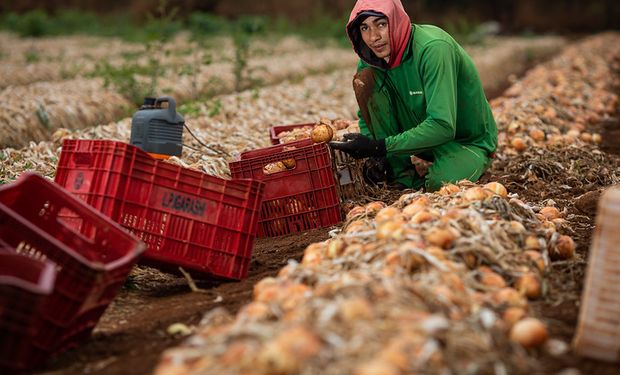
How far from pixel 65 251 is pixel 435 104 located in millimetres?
2629

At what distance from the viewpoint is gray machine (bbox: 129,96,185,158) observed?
5.56 m

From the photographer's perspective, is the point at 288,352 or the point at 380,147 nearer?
the point at 288,352

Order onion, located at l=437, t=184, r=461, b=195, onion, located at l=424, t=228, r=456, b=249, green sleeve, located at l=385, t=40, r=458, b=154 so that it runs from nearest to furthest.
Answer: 1. onion, located at l=424, t=228, r=456, b=249
2. onion, located at l=437, t=184, r=461, b=195
3. green sleeve, located at l=385, t=40, r=458, b=154

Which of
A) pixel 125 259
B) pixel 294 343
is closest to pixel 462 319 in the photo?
pixel 294 343

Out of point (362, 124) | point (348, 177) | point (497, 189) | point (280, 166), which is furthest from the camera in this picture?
point (362, 124)

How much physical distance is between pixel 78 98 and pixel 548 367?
7917 mm

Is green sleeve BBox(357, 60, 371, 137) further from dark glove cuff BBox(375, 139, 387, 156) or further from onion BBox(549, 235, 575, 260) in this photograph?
onion BBox(549, 235, 575, 260)

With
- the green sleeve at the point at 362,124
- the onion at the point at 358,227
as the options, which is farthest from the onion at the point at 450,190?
the green sleeve at the point at 362,124

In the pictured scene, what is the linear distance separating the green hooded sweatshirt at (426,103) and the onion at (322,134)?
1.18ft

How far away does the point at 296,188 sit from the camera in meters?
4.80

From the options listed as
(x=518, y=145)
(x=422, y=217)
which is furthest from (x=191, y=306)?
(x=518, y=145)

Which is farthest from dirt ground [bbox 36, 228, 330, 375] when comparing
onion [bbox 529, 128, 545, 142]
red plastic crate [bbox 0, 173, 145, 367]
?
onion [bbox 529, 128, 545, 142]

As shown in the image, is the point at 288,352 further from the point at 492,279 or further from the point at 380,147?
the point at 380,147

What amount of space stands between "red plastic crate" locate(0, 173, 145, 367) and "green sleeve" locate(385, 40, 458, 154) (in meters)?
2.13
